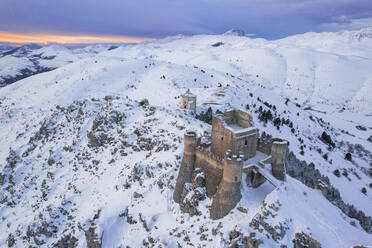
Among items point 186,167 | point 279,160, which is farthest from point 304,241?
point 186,167

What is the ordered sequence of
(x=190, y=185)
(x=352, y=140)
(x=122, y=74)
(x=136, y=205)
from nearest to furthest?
1. (x=190, y=185)
2. (x=136, y=205)
3. (x=352, y=140)
4. (x=122, y=74)

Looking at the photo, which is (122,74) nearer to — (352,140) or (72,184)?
(72,184)

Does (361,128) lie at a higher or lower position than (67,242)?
lower

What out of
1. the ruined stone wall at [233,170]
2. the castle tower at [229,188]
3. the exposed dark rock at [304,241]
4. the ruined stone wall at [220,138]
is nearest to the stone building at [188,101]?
the ruined stone wall at [220,138]

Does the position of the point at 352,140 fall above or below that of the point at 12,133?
below

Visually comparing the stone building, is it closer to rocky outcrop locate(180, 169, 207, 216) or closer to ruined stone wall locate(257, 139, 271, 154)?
ruined stone wall locate(257, 139, 271, 154)

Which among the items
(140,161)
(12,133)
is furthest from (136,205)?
(12,133)

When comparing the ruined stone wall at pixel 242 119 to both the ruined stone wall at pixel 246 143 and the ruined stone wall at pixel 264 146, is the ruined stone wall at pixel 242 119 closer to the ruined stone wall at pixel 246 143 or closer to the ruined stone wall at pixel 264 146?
the ruined stone wall at pixel 246 143

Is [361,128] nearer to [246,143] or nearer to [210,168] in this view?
[246,143]
